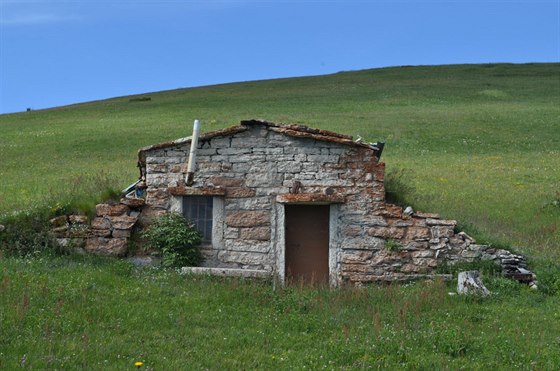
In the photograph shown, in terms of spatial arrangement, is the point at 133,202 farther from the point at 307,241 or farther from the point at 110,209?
the point at 307,241

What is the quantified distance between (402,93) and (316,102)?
712cm

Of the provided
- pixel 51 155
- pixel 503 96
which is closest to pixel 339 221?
pixel 51 155

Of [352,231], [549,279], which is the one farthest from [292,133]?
[549,279]

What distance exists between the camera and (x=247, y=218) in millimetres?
14273

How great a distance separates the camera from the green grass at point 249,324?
8.56 meters

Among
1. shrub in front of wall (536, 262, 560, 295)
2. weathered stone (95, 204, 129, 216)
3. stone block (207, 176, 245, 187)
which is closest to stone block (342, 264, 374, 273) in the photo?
stone block (207, 176, 245, 187)

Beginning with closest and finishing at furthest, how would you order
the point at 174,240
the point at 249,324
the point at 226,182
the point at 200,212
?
the point at 249,324
the point at 174,240
the point at 226,182
the point at 200,212

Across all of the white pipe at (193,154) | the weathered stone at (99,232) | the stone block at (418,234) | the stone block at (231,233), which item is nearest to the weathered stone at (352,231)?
the stone block at (418,234)

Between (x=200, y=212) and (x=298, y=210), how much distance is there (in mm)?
2007

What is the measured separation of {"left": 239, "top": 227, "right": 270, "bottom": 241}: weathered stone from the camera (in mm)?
14203

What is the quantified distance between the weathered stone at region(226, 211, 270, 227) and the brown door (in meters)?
0.49

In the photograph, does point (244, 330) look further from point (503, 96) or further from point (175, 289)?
point (503, 96)

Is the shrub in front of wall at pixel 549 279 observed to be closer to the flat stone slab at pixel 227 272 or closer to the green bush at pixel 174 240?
the flat stone slab at pixel 227 272

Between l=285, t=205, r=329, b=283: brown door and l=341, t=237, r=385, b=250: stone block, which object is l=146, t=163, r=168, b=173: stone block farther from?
l=341, t=237, r=385, b=250: stone block
